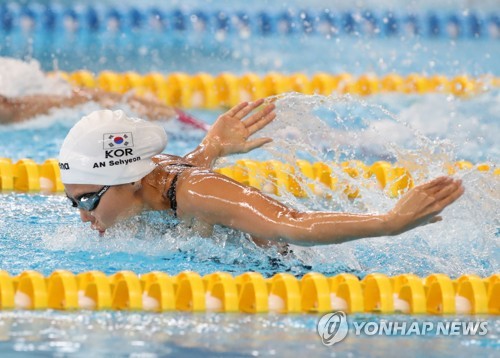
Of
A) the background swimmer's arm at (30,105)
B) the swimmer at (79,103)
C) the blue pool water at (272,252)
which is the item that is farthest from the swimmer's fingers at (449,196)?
the background swimmer's arm at (30,105)

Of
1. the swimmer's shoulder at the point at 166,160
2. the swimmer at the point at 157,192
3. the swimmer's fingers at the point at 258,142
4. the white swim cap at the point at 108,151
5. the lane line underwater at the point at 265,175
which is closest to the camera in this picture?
the swimmer at the point at 157,192

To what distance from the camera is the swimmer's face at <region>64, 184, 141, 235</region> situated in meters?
2.97

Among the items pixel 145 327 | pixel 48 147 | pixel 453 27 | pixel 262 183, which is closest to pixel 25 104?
pixel 48 147

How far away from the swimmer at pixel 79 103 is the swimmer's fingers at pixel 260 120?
66.9 inches

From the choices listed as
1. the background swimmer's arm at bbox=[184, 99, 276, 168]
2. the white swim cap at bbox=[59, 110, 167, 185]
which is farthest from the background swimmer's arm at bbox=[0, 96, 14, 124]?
the white swim cap at bbox=[59, 110, 167, 185]

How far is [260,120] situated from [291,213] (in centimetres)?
78

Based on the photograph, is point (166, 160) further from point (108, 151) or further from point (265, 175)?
point (265, 175)

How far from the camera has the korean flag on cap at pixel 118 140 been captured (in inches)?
118

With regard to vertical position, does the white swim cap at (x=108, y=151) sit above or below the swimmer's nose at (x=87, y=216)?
above

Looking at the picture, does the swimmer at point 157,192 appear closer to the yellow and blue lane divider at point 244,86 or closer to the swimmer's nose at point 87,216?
the swimmer's nose at point 87,216

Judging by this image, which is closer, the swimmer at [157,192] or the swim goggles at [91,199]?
the swimmer at [157,192]

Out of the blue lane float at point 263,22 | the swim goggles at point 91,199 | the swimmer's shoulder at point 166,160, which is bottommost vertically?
the swim goggles at point 91,199

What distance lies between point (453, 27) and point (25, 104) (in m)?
4.04

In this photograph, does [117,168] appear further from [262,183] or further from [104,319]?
[262,183]
